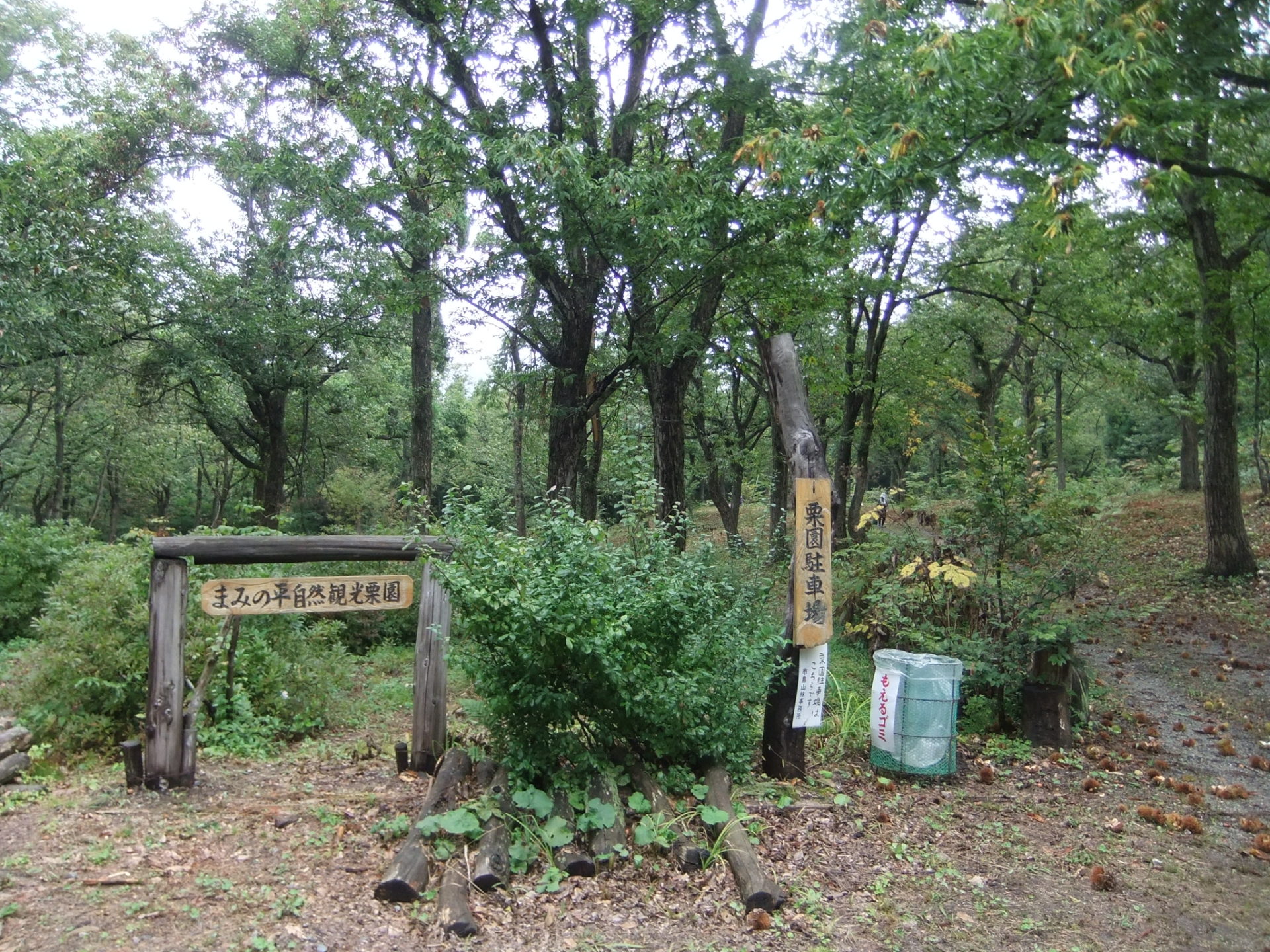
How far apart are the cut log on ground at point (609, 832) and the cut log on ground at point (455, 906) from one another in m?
0.62

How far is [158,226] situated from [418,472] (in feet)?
25.6

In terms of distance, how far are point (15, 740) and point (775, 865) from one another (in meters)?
4.42

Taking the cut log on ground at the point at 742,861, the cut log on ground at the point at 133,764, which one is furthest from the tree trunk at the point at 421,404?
the cut log on ground at the point at 742,861

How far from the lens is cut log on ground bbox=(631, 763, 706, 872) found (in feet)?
13.4

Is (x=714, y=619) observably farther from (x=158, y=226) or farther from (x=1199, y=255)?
(x=158, y=226)

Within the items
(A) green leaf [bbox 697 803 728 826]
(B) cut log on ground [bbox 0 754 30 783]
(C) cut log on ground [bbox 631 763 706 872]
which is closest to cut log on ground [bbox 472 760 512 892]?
(C) cut log on ground [bbox 631 763 706 872]

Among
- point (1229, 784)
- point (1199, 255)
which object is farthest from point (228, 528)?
point (1199, 255)

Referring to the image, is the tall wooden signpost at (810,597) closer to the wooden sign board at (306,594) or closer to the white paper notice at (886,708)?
the white paper notice at (886,708)

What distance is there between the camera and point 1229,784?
5617 mm

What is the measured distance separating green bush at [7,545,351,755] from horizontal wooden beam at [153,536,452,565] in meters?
1.16

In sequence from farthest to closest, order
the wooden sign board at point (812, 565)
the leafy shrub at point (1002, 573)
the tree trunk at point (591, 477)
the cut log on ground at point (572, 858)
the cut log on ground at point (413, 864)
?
1. the tree trunk at point (591, 477)
2. the leafy shrub at point (1002, 573)
3. the wooden sign board at point (812, 565)
4. the cut log on ground at point (572, 858)
5. the cut log on ground at point (413, 864)

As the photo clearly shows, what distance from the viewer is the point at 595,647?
430cm

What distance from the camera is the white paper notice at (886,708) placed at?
5656 mm

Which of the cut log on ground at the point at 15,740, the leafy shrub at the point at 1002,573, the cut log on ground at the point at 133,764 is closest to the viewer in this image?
the cut log on ground at the point at 133,764
